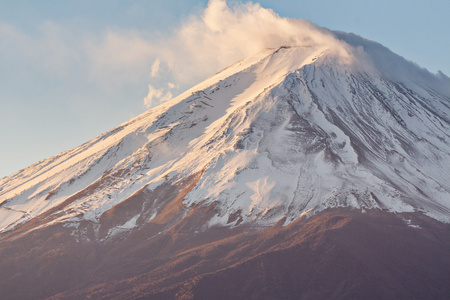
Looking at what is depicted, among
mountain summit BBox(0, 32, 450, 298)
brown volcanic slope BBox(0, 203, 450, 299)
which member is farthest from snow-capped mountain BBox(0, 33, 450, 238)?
brown volcanic slope BBox(0, 203, 450, 299)

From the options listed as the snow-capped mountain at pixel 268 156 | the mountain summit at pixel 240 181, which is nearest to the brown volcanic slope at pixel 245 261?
the mountain summit at pixel 240 181

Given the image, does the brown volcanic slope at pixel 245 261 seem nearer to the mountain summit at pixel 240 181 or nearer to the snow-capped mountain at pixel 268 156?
the mountain summit at pixel 240 181

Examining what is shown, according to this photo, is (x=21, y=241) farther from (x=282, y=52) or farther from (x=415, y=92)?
(x=415, y=92)

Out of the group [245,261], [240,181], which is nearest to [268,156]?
[240,181]

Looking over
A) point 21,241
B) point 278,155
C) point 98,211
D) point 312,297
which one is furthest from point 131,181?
point 312,297

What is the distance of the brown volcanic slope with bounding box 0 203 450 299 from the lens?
4462 centimetres

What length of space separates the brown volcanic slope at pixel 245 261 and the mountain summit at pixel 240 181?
29cm

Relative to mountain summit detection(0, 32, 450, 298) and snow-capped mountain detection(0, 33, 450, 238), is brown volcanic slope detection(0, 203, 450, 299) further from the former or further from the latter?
snow-capped mountain detection(0, 33, 450, 238)

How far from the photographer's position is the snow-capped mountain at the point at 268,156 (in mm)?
64688

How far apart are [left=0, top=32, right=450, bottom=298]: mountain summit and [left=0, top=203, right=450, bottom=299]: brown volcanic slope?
29cm

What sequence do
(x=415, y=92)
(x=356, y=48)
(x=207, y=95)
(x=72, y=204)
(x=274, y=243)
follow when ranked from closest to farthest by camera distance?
1. (x=274, y=243)
2. (x=72, y=204)
3. (x=207, y=95)
4. (x=415, y=92)
5. (x=356, y=48)

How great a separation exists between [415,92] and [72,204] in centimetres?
10638

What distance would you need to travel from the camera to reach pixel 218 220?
202 feet

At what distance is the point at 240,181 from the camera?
6925 cm
